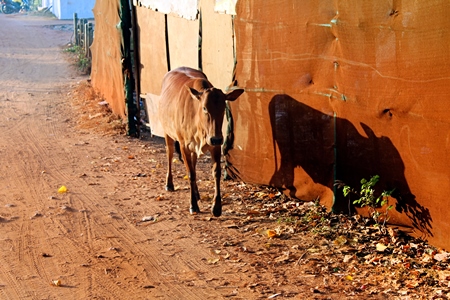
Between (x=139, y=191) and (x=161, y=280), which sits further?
(x=139, y=191)

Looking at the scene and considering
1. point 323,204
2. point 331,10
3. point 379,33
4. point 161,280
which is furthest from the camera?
point 323,204

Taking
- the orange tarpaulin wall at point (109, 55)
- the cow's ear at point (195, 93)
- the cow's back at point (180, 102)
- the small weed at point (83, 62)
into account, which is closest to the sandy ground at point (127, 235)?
the cow's back at point (180, 102)

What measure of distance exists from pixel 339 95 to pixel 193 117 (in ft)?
6.05

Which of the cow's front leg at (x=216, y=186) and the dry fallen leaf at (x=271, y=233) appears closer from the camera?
the dry fallen leaf at (x=271, y=233)

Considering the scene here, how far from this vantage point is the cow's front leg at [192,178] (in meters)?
7.75

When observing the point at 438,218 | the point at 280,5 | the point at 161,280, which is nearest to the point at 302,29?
the point at 280,5

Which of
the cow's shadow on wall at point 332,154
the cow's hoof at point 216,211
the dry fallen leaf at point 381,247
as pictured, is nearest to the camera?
the dry fallen leaf at point 381,247

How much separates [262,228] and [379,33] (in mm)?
2404

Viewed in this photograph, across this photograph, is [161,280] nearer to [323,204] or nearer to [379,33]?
[323,204]

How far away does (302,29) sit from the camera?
24.0 feet

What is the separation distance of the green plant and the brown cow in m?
1.60

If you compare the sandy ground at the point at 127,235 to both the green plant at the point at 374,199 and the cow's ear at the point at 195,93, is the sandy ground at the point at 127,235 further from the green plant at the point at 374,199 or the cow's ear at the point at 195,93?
the cow's ear at the point at 195,93

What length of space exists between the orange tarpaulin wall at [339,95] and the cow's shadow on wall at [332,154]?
0.04 feet

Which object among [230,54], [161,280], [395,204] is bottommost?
[161,280]
